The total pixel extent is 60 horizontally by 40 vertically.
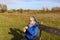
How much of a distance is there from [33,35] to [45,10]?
27.1m

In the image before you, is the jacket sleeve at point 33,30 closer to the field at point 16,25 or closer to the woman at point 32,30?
the woman at point 32,30

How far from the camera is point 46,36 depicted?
37.2 ft

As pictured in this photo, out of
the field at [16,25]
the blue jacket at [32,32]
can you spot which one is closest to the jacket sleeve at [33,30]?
the blue jacket at [32,32]

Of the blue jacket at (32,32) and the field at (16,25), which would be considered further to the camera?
the field at (16,25)

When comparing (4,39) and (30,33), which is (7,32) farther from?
(30,33)

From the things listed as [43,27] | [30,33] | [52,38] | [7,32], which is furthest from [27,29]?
[7,32]

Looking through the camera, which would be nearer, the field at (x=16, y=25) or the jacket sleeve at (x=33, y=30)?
the jacket sleeve at (x=33, y=30)

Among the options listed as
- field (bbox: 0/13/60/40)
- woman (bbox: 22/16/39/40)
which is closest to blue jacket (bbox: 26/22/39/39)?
woman (bbox: 22/16/39/40)

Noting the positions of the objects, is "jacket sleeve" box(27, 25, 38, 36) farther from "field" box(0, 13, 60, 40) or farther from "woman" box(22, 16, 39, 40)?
"field" box(0, 13, 60, 40)

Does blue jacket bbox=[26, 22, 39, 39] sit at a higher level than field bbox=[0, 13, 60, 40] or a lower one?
higher

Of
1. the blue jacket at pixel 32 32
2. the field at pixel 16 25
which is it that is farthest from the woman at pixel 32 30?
the field at pixel 16 25

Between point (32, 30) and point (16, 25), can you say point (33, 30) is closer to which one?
point (32, 30)

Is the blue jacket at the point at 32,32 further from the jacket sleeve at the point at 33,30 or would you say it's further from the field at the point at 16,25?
the field at the point at 16,25

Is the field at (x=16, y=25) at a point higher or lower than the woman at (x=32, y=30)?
lower
